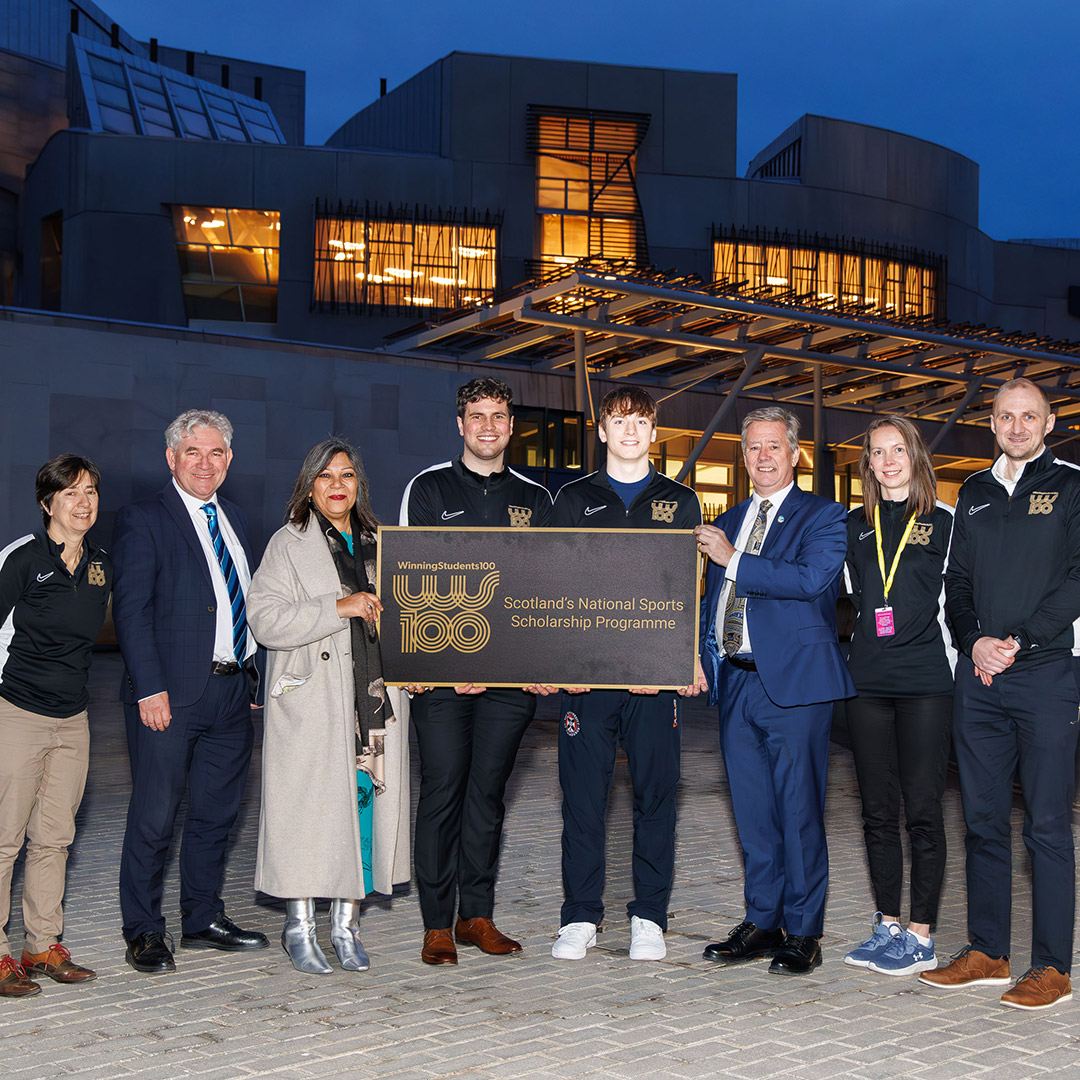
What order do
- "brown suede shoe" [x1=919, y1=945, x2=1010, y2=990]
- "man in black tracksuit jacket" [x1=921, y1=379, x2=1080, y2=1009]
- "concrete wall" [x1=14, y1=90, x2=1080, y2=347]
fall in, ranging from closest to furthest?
"man in black tracksuit jacket" [x1=921, y1=379, x2=1080, y2=1009] < "brown suede shoe" [x1=919, y1=945, x2=1010, y2=990] < "concrete wall" [x1=14, y1=90, x2=1080, y2=347]

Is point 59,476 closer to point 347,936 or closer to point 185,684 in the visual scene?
point 185,684

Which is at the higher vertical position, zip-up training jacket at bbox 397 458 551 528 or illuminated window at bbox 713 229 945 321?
illuminated window at bbox 713 229 945 321

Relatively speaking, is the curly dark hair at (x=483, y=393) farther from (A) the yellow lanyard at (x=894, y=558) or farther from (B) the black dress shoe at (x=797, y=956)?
(B) the black dress shoe at (x=797, y=956)

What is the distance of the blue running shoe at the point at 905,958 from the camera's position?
5363 millimetres

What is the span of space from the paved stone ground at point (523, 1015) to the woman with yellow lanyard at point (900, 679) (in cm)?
33

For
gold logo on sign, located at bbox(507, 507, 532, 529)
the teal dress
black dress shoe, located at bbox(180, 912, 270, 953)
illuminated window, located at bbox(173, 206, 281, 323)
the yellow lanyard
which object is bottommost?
black dress shoe, located at bbox(180, 912, 270, 953)

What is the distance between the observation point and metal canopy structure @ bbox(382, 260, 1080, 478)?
64.7ft

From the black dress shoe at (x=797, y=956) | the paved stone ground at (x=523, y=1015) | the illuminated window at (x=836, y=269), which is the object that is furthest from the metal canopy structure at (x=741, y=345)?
the black dress shoe at (x=797, y=956)

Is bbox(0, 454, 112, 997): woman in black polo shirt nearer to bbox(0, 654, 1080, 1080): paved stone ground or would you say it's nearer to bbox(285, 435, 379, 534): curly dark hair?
bbox(0, 654, 1080, 1080): paved stone ground

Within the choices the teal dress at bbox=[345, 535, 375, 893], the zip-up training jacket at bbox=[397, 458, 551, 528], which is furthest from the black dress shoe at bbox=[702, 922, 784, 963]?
the zip-up training jacket at bbox=[397, 458, 551, 528]

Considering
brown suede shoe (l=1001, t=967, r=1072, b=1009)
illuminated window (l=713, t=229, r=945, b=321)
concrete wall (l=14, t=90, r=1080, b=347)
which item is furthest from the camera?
illuminated window (l=713, t=229, r=945, b=321)

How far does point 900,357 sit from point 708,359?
11.8 feet

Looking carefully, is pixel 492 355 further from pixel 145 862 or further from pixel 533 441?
pixel 145 862

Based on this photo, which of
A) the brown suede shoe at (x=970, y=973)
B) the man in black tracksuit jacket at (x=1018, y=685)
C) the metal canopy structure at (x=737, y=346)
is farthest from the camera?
the metal canopy structure at (x=737, y=346)
